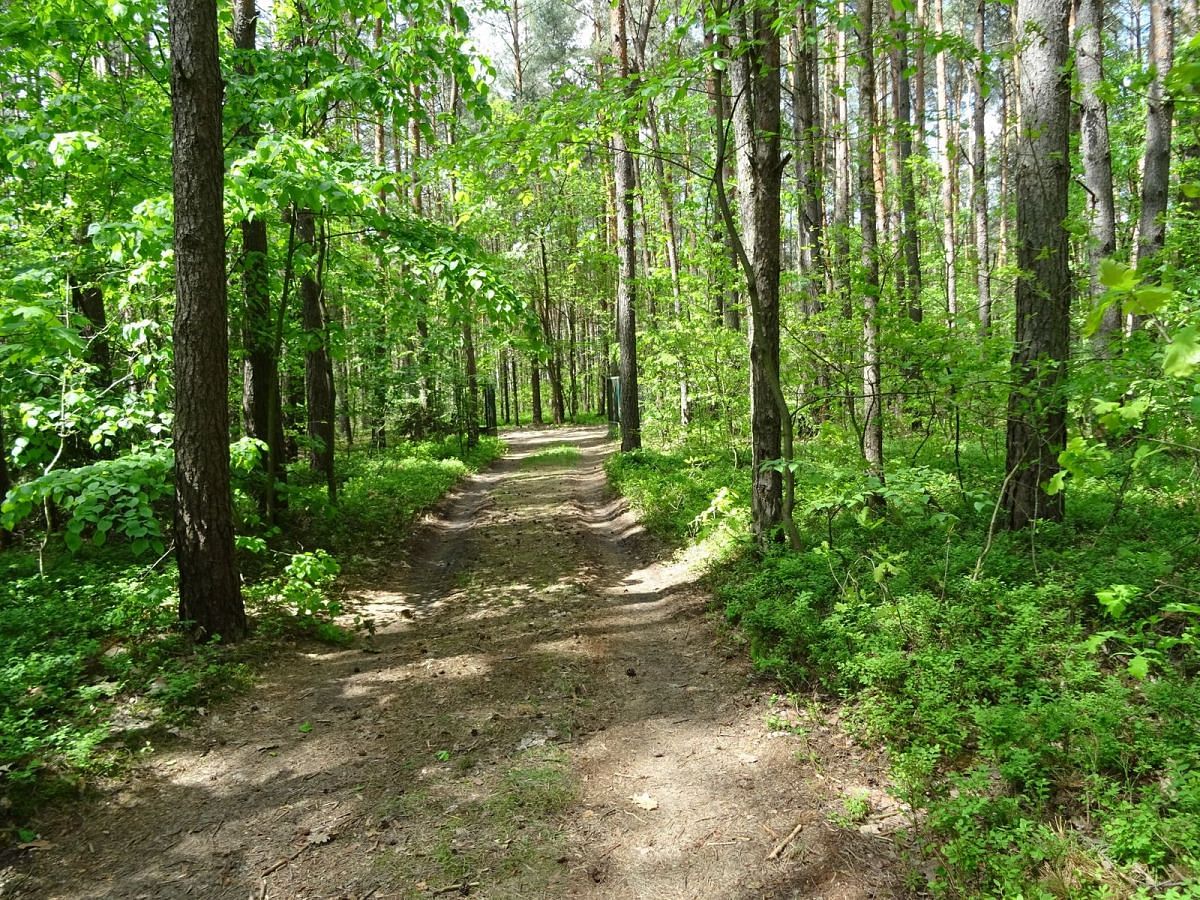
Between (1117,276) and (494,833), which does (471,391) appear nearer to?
(494,833)

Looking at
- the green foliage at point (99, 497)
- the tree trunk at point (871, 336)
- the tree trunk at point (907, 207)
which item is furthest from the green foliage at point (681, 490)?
the green foliage at point (99, 497)

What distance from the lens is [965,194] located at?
3722 centimetres

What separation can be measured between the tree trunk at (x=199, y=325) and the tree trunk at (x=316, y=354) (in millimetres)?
2931

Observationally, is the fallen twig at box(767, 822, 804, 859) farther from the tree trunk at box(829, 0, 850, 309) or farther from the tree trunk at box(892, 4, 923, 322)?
the tree trunk at box(892, 4, 923, 322)

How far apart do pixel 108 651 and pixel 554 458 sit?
46.3 feet

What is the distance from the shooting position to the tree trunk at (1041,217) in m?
5.31

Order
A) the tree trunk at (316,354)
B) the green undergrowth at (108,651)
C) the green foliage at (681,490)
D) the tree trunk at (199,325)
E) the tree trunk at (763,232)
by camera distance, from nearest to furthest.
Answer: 1. the green undergrowth at (108,651)
2. the tree trunk at (199,325)
3. the tree trunk at (763,232)
4. the green foliage at (681,490)
5. the tree trunk at (316,354)

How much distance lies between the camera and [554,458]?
740 inches

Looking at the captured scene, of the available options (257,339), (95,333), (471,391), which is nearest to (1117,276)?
(257,339)

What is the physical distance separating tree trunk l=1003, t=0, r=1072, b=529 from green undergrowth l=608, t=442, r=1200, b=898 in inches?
34.3

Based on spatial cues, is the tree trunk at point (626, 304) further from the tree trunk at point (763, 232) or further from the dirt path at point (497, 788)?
the dirt path at point (497, 788)

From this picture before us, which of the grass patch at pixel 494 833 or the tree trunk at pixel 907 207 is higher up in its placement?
the tree trunk at pixel 907 207

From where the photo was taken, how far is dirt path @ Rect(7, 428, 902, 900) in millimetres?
3035

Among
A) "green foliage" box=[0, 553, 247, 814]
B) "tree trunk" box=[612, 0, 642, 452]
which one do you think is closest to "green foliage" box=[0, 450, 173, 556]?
"green foliage" box=[0, 553, 247, 814]
